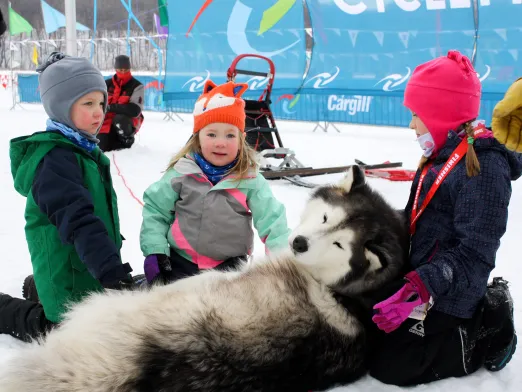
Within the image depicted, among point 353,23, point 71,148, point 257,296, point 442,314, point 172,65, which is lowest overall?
point 442,314

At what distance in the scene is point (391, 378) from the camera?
1.88 m

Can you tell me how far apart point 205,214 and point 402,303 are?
1.10m

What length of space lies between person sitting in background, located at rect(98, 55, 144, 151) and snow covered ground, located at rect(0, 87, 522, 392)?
0.25m

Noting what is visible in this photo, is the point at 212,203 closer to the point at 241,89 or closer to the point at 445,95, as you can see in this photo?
the point at 241,89

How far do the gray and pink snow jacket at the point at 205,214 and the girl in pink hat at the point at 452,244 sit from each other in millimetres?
753

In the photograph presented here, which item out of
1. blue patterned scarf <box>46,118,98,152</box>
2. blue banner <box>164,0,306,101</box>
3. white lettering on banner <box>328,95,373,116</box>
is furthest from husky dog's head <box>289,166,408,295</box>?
white lettering on banner <box>328,95,373,116</box>

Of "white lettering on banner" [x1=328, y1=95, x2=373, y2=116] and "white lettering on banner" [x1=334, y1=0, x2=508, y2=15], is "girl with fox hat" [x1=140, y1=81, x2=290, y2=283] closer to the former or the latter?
"white lettering on banner" [x1=334, y1=0, x2=508, y2=15]

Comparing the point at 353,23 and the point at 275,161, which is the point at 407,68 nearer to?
the point at 353,23

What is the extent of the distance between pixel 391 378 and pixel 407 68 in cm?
740

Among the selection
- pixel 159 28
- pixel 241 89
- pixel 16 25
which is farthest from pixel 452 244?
pixel 16 25

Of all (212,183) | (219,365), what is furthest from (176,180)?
(219,365)

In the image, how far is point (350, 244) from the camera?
1717 mm

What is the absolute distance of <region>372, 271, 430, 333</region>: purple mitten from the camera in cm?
168

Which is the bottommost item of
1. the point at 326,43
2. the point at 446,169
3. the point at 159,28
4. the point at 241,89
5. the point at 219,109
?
the point at 446,169
